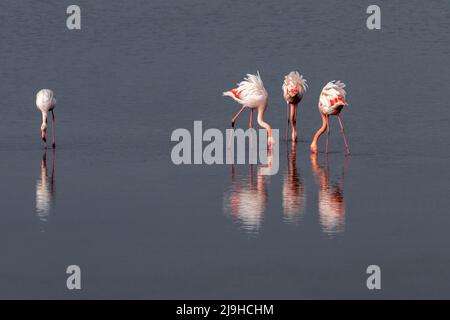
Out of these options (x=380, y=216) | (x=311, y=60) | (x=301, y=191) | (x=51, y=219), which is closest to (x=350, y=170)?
(x=301, y=191)

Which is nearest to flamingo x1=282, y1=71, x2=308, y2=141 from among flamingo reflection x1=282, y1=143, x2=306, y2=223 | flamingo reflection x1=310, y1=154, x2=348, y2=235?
flamingo reflection x1=282, y1=143, x2=306, y2=223

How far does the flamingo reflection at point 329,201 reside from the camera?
1597cm

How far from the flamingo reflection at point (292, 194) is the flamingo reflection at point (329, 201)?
0.27 m

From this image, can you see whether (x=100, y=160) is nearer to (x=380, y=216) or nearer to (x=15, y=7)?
(x=380, y=216)

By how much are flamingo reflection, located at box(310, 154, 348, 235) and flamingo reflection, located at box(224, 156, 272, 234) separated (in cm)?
80

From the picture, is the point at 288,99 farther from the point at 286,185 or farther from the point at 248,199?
the point at 248,199

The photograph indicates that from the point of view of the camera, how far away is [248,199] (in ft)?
57.8

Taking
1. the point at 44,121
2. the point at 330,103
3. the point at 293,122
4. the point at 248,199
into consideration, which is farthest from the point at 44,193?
the point at 293,122

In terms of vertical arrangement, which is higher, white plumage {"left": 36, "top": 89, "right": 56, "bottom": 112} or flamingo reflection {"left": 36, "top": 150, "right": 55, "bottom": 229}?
white plumage {"left": 36, "top": 89, "right": 56, "bottom": 112}

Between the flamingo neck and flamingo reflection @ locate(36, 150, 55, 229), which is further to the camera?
the flamingo neck

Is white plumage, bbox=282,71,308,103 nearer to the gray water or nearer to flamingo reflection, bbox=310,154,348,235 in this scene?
the gray water

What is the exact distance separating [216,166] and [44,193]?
350 centimetres

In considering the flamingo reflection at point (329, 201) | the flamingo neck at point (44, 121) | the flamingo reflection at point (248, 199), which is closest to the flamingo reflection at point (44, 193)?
the flamingo neck at point (44, 121)

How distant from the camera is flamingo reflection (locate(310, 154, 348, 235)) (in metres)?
16.0
